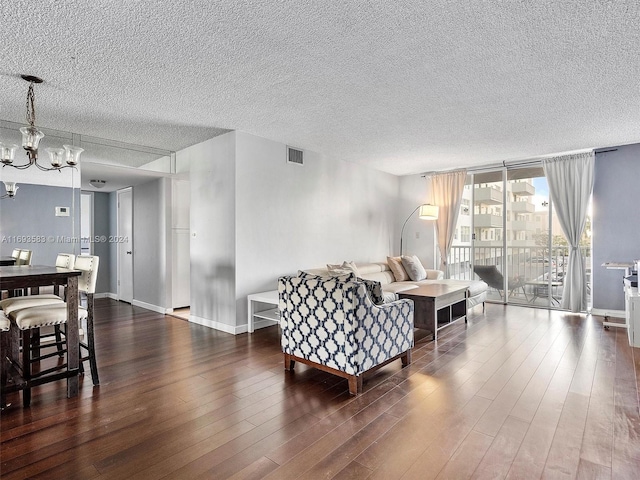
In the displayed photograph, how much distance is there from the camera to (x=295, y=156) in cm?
525

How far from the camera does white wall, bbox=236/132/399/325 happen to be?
4.57 meters

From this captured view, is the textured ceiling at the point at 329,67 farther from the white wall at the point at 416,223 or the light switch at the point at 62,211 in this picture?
the white wall at the point at 416,223

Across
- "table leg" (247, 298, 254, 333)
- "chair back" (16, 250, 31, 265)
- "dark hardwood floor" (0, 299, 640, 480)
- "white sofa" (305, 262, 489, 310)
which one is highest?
"chair back" (16, 250, 31, 265)

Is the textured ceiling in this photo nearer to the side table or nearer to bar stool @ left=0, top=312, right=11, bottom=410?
bar stool @ left=0, top=312, right=11, bottom=410

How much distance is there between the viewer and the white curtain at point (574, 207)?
17.4 feet

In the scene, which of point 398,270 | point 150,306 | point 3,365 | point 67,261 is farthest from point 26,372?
point 398,270

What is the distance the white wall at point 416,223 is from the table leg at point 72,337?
19.7 feet

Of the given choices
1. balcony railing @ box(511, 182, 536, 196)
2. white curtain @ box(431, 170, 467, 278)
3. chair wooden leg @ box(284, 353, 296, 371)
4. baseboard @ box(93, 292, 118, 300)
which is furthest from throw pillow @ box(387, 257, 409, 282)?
baseboard @ box(93, 292, 118, 300)

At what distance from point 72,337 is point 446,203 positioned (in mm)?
6098

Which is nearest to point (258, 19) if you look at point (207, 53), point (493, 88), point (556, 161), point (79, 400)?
point (207, 53)

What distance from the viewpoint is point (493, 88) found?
123 inches

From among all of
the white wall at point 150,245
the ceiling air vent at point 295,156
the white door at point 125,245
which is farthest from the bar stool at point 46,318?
the white door at point 125,245

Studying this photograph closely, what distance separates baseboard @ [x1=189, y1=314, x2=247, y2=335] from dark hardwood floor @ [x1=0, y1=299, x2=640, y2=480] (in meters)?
0.69

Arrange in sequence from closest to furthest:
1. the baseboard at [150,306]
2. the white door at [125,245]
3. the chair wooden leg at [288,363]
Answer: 1. the chair wooden leg at [288,363]
2. the baseboard at [150,306]
3. the white door at [125,245]
